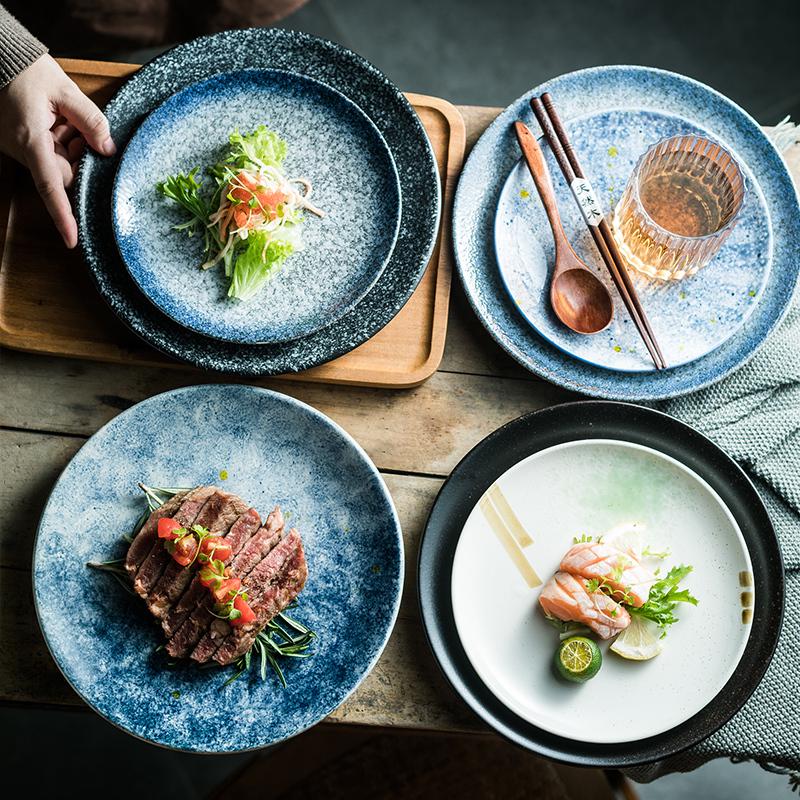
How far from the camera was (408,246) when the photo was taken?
1.86 meters

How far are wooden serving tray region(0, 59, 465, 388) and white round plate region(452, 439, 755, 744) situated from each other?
357 millimetres

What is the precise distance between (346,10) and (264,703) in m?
2.66

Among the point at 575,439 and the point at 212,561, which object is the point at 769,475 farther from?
the point at 212,561

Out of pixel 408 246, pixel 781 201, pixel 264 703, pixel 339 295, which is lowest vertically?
pixel 264 703

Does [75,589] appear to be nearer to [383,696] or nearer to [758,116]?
[383,696]

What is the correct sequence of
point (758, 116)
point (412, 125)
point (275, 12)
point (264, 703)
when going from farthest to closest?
point (758, 116) → point (275, 12) → point (412, 125) → point (264, 703)

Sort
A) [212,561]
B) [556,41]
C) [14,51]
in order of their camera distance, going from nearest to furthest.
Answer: [212,561]
[14,51]
[556,41]

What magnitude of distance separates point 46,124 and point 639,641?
165cm

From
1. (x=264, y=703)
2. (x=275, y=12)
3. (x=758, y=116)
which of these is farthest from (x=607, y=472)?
(x=758, y=116)

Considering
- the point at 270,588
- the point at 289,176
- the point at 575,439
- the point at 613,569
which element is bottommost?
the point at 270,588

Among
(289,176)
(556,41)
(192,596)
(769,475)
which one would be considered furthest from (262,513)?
(556,41)

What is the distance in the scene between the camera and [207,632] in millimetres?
1717

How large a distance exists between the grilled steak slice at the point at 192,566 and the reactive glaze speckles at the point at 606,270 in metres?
→ 0.74

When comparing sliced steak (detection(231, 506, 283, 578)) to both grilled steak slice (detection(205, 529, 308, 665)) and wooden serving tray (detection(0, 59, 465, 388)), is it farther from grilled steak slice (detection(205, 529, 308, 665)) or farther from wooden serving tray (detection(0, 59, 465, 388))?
wooden serving tray (detection(0, 59, 465, 388))
